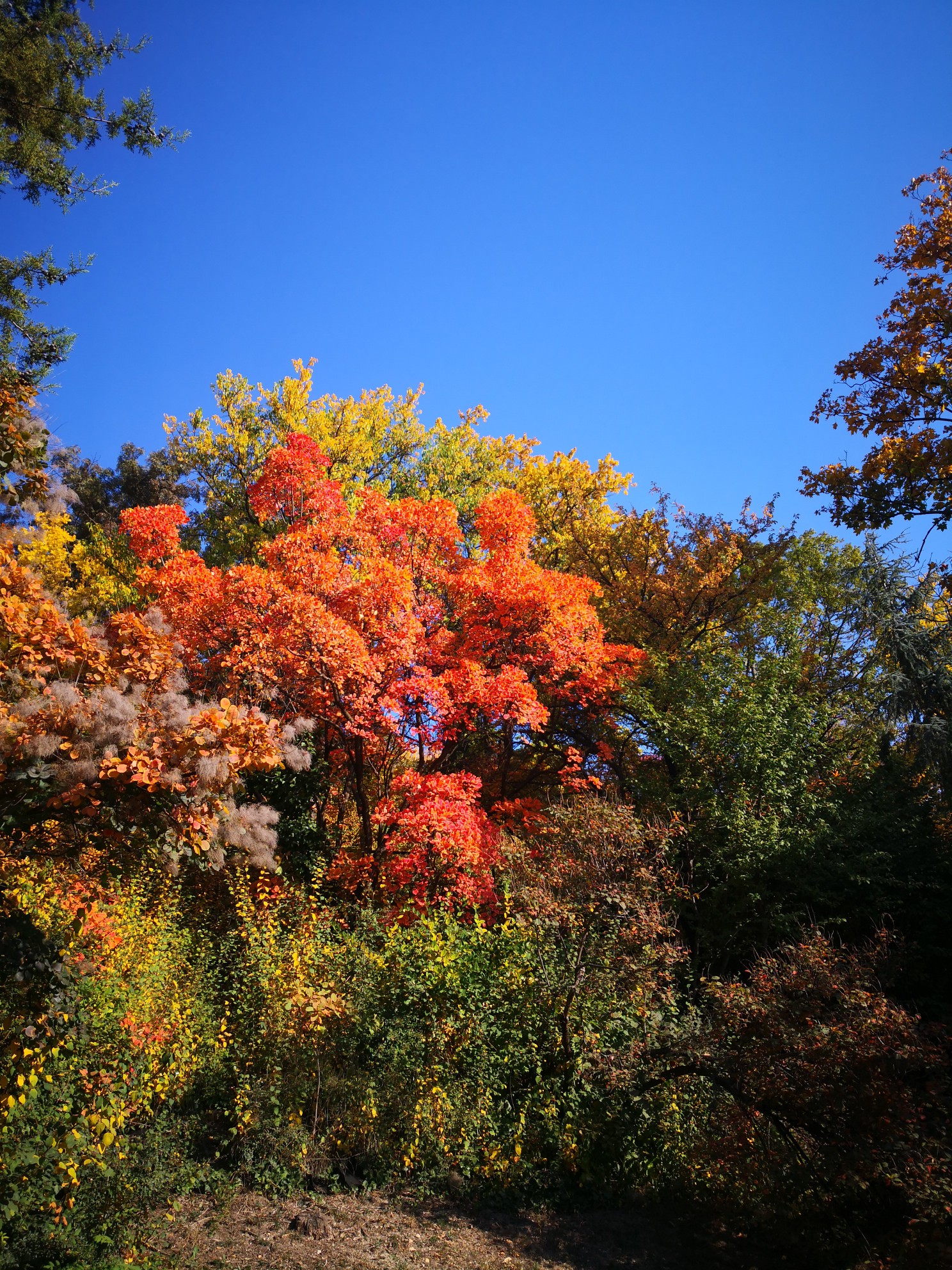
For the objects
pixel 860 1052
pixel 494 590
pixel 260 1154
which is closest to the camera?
pixel 860 1052

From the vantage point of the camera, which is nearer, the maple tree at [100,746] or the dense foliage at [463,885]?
the maple tree at [100,746]

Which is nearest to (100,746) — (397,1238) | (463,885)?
(397,1238)

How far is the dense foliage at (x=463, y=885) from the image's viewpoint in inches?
215

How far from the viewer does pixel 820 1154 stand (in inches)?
226

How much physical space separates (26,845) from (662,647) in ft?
41.7

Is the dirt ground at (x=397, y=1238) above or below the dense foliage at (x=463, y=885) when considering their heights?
below

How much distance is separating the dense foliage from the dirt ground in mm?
270

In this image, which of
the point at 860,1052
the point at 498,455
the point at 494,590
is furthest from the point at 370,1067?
the point at 498,455

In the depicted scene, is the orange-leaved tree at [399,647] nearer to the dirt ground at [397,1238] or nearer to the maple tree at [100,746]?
the dirt ground at [397,1238]

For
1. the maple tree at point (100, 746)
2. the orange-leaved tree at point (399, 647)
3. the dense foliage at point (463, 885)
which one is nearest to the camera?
the maple tree at point (100, 746)

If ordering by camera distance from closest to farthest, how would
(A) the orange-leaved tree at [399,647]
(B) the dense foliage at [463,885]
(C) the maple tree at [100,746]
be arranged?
(C) the maple tree at [100,746] < (B) the dense foliage at [463,885] < (A) the orange-leaved tree at [399,647]

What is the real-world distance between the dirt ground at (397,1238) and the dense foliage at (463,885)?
270mm

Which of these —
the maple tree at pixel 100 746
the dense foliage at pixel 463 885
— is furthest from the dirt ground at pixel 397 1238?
the maple tree at pixel 100 746

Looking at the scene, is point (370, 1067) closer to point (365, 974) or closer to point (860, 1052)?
point (365, 974)
